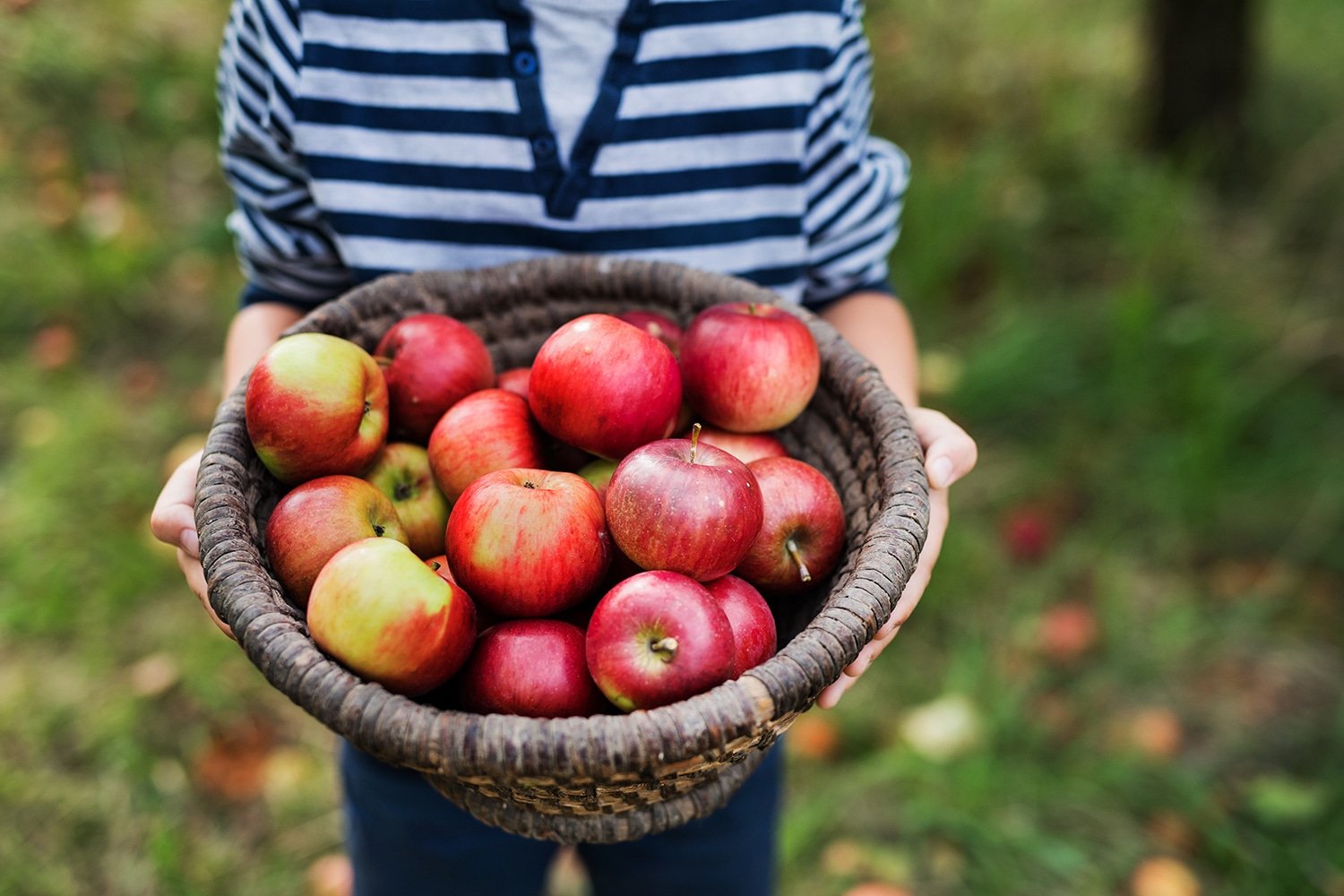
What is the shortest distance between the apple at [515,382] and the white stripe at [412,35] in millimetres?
439

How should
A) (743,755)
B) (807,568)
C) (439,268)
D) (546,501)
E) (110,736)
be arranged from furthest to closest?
(110,736) < (439,268) < (807,568) < (546,501) < (743,755)

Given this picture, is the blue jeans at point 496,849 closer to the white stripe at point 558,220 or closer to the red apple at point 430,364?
the red apple at point 430,364

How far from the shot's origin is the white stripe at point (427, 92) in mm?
1347

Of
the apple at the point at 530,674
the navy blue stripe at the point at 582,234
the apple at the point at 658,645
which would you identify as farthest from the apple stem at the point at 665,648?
the navy blue stripe at the point at 582,234

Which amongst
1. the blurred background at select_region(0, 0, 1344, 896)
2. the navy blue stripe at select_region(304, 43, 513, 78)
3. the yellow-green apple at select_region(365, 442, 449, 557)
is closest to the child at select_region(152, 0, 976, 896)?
the navy blue stripe at select_region(304, 43, 513, 78)

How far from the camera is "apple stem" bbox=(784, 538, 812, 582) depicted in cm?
121

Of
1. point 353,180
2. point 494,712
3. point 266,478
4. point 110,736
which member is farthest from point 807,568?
point 110,736

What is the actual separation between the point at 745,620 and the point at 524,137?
2.36 ft

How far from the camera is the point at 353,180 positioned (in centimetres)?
139

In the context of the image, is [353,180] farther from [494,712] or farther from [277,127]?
[494,712]

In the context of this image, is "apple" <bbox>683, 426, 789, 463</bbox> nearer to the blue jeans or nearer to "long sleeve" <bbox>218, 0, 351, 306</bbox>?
the blue jeans

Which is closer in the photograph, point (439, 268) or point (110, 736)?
point (439, 268)

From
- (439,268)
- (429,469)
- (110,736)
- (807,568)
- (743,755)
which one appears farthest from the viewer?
(110,736)

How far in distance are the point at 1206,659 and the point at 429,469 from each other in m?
1.96
